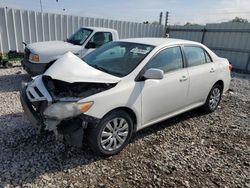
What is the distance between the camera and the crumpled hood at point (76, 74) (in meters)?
3.01

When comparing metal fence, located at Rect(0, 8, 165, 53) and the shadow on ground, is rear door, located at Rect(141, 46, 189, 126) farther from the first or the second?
metal fence, located at Rect(0, 8, 165, 53)

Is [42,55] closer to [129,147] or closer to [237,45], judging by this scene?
[129,147]

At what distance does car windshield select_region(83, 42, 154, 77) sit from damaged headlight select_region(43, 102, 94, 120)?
2.86 feet

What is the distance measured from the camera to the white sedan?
2.87m

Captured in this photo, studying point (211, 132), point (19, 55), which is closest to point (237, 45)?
point (211, 132)

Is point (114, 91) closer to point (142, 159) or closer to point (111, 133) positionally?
point (111, 133)

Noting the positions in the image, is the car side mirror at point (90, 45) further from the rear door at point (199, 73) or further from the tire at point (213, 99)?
the tire at point (213, 99)

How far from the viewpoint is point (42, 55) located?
616 cm

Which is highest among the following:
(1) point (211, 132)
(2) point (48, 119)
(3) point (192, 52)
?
(3) point (192, 52)

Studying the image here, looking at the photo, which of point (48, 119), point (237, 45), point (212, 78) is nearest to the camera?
point (48, 119)

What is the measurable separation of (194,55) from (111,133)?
2411mm

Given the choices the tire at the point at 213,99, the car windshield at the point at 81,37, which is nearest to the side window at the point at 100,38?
the car windshield at the point at 81,37

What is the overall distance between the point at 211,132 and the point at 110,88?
2.43m

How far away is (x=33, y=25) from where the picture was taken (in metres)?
10.0
